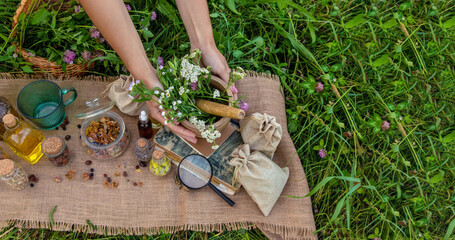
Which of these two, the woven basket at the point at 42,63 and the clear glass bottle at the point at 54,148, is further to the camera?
the woven basket at the point at 42,63

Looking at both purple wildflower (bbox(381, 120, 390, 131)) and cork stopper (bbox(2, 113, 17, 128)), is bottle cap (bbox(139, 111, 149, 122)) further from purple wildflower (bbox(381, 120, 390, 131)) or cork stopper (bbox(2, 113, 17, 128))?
purple wildflower (bbox(381, 120, 390, 131))

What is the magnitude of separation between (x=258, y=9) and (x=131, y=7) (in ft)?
2.95

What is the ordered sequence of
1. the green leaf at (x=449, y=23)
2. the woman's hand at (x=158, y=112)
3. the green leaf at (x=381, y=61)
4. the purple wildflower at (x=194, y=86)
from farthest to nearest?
the green leaf at (x=449, y=23) < the green leaf at (x=381, y=61) < the woman's hand at (x=158, y=112) < the purple wildflower at (x=194, y=86)

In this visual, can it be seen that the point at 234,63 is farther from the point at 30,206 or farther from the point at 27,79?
the point at 30,206

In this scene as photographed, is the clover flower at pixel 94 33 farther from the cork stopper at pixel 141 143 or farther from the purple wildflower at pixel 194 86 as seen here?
the purple wildflower at pixel 194 86

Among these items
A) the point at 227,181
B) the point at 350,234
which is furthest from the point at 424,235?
the point at 227,181

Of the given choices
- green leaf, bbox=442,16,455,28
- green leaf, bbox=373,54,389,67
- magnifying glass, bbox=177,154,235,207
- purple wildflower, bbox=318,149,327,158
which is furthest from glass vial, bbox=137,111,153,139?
green leaf, bbox=442,16,455,28

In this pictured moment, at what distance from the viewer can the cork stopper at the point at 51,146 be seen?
1606mm

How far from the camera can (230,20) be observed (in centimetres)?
227

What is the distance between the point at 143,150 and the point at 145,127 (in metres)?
0.12

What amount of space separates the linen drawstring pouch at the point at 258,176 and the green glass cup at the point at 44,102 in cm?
98

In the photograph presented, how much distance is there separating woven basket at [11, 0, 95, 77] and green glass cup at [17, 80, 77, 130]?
0.18m

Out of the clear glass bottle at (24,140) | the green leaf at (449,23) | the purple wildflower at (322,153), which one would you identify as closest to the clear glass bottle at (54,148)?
the clear glass bottle at (24,140)

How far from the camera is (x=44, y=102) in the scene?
182cm
